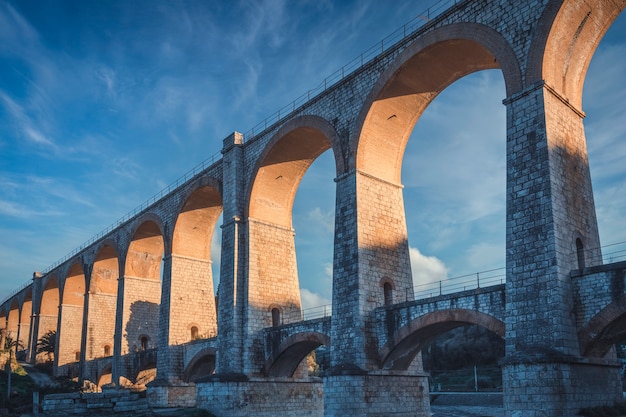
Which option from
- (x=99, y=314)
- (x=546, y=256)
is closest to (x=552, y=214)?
(x=546, y=256)

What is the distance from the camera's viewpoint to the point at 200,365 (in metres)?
30.8

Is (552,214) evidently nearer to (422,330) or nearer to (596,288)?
(596,288)

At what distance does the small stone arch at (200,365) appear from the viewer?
2912 centimetres

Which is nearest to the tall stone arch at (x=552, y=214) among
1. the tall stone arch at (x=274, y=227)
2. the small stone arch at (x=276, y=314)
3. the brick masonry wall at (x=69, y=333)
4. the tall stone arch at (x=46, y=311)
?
the tall stone arch at (x=274, y=227)

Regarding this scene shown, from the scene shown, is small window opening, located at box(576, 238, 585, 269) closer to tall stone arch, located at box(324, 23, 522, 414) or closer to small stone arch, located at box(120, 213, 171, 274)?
tall stone arch, located at box(324, 23, 522, 414)

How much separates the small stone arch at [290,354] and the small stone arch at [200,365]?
4.23 m

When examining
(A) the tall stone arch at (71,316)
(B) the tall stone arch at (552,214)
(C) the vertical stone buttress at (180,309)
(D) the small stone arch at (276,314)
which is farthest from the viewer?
(A) the tall stone arch at (71,316)

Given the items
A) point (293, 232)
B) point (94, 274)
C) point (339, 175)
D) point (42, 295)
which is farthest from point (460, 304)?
point (42, 295)

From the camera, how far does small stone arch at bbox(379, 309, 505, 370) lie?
16.7 meters

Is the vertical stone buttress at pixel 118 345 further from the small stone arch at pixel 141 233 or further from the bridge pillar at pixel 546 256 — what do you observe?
the bridge pillar at pixel 546 256

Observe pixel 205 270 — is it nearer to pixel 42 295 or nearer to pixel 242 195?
pixel 242 195

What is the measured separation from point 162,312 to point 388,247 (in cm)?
1540

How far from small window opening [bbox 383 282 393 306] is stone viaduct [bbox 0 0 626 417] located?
99 mm

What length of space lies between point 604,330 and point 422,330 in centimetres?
574
